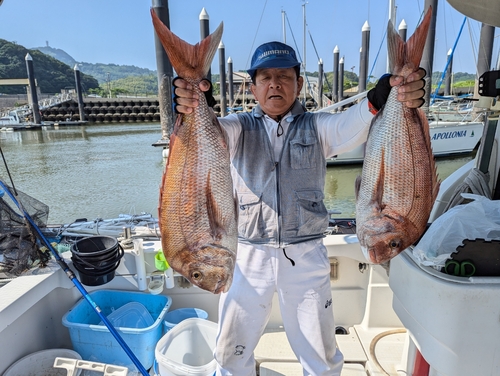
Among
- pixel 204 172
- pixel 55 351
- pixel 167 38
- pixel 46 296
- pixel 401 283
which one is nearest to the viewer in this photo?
pixel 167 38

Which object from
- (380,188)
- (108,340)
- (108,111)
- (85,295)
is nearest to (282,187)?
(380,188)

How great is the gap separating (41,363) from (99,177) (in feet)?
42.6

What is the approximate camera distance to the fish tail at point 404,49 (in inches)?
58.8

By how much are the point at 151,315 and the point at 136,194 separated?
9.52 metres

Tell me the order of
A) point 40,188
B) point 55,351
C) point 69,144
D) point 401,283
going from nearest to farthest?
1. point 401,283
2. point 55,351
3. point 40,188
4. point 69,144

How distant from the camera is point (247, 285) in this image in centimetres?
207

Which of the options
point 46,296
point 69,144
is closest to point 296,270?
point 46,296

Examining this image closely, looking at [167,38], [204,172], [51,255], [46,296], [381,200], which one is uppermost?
[167,38]

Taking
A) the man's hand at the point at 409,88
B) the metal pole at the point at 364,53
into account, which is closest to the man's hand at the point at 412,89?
the man's hand at the point at 409,88

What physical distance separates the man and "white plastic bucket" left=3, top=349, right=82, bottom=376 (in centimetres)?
130

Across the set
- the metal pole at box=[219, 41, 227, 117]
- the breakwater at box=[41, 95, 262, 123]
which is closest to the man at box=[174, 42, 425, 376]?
the metal pole at box=[219, 41, 227, 117]

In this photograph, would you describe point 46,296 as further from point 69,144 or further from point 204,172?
point 69,144

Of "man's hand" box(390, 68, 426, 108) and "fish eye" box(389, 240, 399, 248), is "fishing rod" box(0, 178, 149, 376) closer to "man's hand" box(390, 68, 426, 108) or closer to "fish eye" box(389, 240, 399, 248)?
"fish eye" box(389, 240, 399, 248)

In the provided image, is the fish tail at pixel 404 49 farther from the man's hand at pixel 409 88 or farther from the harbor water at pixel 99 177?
the harbor water at pixel 99 177
